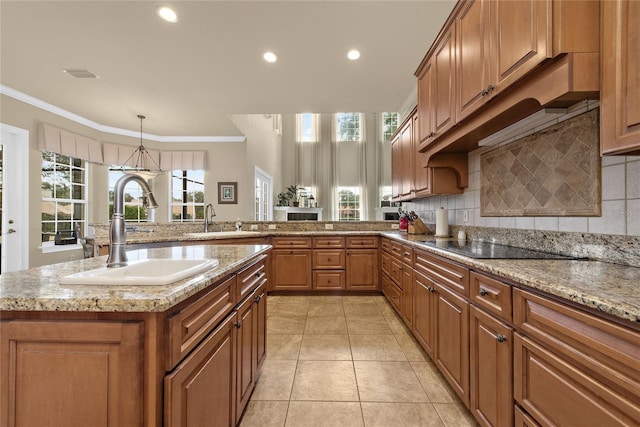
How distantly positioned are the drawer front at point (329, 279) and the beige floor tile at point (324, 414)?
221 centimetres

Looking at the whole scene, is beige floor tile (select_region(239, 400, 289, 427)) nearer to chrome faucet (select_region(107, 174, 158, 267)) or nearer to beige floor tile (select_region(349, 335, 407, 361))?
beige floor tile (select_region(349, 335, 407, 361))

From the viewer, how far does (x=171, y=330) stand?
786mm

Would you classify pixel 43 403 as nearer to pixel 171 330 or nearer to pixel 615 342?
pixel 171 330

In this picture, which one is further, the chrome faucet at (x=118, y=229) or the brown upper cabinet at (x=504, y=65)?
the chrome faucet at (x=118, y=229)

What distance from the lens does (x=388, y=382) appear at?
185cm

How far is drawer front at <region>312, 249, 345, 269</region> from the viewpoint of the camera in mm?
3873

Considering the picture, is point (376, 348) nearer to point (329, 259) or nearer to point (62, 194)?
point (329, 259)

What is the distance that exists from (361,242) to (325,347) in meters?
1.77

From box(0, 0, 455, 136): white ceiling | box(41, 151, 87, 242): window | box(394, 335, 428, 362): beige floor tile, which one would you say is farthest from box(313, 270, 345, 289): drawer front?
box(41, 151, 87, 242): window

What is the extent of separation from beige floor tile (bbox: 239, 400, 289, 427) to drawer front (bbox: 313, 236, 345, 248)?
2.33 meters

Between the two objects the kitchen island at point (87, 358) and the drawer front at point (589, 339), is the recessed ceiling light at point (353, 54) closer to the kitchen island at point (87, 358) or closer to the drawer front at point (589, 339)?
the drawer front at point (589, 339)

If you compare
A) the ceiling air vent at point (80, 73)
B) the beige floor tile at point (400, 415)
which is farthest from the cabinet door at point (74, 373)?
the ceiling air vent at point (80, 73)

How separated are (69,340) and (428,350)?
2046 mm

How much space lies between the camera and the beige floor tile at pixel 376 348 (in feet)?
7.16
